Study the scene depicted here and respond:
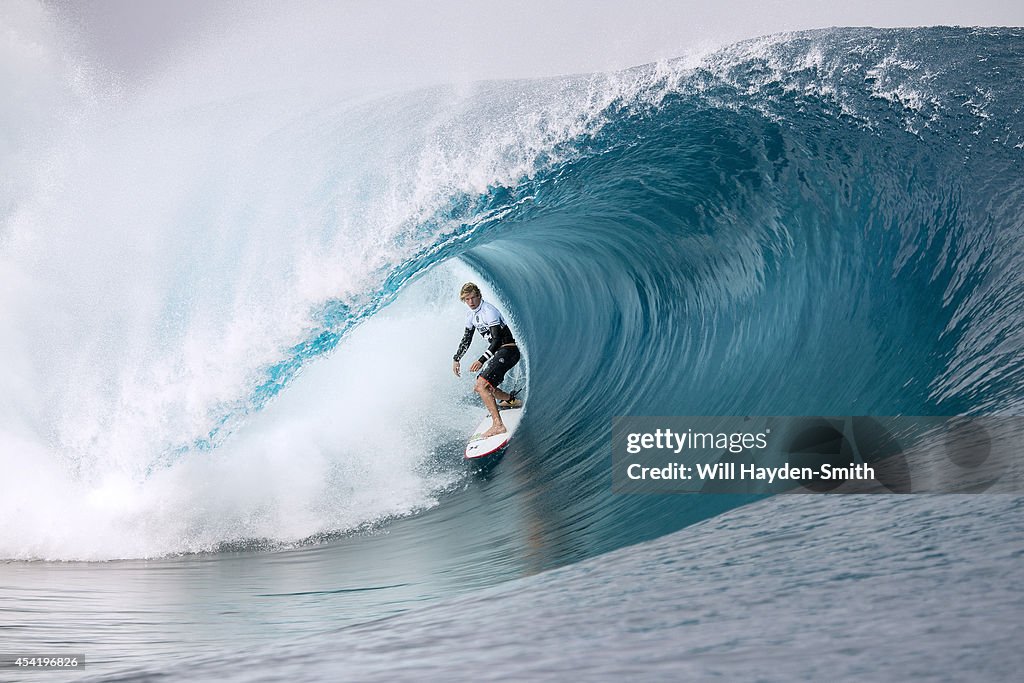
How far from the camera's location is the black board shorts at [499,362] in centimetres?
645

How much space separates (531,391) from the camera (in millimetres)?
8031

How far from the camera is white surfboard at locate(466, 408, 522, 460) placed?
6.61m

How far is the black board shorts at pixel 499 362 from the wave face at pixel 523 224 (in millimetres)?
645

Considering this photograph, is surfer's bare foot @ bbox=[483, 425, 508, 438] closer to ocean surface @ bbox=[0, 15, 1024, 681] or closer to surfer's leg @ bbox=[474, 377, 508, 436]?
surfer's leg @ bbox=[474, 377, 508, 436]

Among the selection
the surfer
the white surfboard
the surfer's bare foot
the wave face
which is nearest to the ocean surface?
Result: the wave face

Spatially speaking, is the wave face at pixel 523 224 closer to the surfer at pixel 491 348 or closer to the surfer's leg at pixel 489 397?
the surfer's leg at pixel 489 397

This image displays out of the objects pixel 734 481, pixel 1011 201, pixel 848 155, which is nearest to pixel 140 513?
pixel 734 481

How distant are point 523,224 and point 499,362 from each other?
137cm

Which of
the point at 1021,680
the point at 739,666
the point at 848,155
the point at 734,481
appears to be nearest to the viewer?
the point at 1021,680

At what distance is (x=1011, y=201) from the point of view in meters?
5.20

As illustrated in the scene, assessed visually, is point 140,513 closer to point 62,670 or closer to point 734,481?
point 62,670

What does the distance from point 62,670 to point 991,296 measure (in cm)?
518

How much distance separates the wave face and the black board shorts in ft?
2.12

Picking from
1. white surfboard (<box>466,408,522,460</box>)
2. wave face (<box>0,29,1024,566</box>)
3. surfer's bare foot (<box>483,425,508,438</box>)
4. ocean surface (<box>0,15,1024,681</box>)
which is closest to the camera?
ocean surface (<box>0,15,1024,681</box>)
